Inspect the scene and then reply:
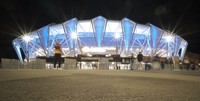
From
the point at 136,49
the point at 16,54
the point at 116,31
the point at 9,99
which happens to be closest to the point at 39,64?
the point at 9,99

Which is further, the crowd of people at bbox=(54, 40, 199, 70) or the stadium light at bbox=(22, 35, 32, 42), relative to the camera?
the stadium light at bbox=(22, 35, 32, 42)

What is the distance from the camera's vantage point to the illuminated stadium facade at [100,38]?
58.2 meters

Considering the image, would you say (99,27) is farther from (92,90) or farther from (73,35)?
(92,90)

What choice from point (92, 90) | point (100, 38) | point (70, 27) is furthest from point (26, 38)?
point (92, 90)

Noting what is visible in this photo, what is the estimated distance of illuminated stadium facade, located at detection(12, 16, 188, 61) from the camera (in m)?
58.2

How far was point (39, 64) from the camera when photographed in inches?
869

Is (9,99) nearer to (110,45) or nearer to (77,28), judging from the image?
(77,28)

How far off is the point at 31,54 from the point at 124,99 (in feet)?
234

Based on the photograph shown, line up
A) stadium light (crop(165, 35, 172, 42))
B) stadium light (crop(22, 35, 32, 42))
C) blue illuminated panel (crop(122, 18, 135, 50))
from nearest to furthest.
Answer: blue illuminated panel (crop(122, 18, 135, 50)) → stadium light (crop(165, 35, 172, 42)) → stadium light (crop(22, 35, 32, 42))

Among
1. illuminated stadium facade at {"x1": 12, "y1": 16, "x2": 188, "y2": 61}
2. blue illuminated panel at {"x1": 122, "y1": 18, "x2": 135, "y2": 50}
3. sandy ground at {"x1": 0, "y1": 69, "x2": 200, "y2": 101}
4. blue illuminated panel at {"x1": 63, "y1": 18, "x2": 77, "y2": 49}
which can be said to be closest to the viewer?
sandy ground at {"x1": 0, "y1": 69, "x2": 200, "y2": 101}

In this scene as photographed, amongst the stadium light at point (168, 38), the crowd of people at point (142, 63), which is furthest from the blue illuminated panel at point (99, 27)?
the crowd of people at point (142, 63)

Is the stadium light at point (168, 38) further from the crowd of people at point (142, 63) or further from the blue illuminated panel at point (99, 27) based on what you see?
the crowd of people at point (142, 63)

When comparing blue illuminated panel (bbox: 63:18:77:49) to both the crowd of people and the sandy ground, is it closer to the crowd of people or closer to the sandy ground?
the crowd of people

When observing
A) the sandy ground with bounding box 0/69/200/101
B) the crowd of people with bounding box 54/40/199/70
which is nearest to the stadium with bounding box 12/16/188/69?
the crowd of people with bounding box 54/40/199/70
